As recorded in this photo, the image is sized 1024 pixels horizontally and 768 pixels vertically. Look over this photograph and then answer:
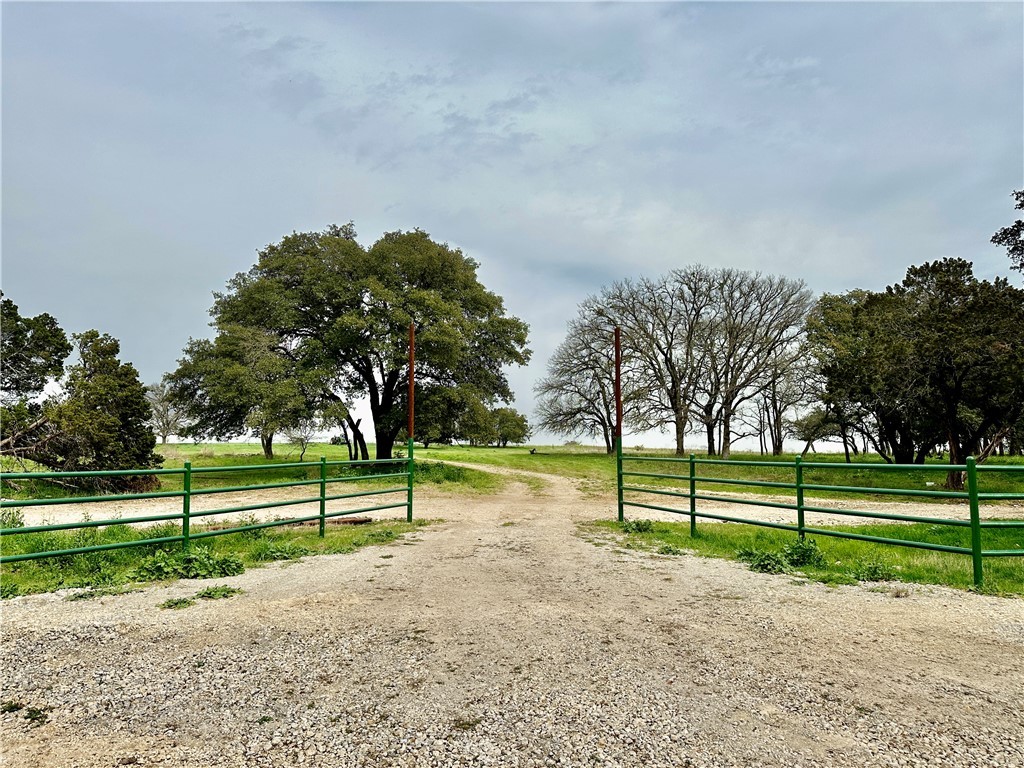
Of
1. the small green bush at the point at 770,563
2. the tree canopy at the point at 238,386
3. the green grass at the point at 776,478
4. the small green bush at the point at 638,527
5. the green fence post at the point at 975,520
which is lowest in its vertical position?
the green grass at the point at 776,478

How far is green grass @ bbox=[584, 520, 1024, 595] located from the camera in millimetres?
6297

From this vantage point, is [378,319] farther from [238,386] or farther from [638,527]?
[638,527]

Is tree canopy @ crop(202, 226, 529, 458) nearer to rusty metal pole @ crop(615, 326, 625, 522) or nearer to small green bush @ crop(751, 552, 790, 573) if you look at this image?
rusty metal pole @ crop(615, 326, 625, 522)

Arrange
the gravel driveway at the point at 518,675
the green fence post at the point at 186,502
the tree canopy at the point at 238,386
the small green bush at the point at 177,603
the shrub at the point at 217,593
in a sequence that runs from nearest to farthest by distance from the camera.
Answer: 1. the gravel driveway at the point at 518,675
2. the small green bush at the point at 177,603
3. the shrub at the point at 217,593
4. the green fence post at the point at 186,502
5. the tree canopy at the point at 238,386

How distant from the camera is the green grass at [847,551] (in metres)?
6.30

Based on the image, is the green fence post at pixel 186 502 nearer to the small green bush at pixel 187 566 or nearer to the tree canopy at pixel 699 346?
the small green bush at pixel 187 566

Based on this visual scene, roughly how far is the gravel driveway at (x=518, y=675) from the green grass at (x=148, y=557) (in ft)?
1.83

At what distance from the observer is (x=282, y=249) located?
25.4 metres

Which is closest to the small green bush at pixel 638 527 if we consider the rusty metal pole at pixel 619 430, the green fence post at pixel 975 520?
the rusty metal pole at pixel 619 430

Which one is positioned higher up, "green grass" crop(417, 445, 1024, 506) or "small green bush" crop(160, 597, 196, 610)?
"small green bush" crop(160, 597, 196, 610)

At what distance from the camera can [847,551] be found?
8.14 meters

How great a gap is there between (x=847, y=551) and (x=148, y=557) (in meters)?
9.74

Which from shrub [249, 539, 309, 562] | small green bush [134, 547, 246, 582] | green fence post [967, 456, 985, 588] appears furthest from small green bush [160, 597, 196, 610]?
green fence post [967, 456, 985, 588]

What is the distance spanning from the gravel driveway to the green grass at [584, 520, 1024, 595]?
674 mm
